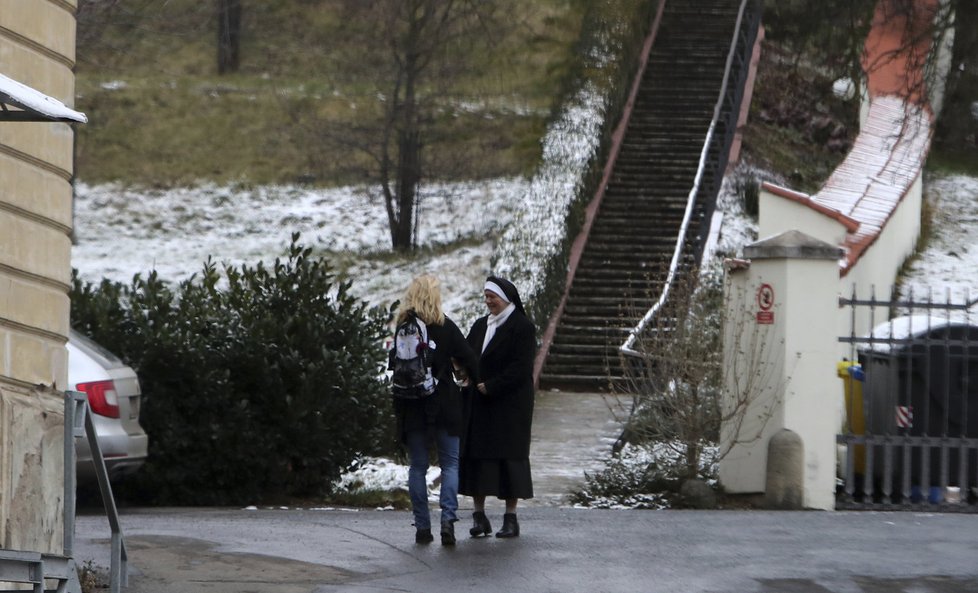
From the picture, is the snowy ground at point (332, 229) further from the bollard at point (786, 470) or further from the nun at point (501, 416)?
the nun at point (501, 416)

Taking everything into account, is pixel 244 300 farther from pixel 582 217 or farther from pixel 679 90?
pixel 679 90

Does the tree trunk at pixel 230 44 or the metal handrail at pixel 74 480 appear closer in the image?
the metal handrail at pixel 74 480

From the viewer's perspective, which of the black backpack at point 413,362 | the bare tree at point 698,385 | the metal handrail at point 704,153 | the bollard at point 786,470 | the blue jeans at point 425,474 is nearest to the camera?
the black backpack at point 413,362

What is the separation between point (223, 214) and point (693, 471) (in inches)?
721

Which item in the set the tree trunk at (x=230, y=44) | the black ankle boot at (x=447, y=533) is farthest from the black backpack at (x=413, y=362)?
the tree trunk at (x=230, y=44)

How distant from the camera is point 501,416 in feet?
31.2

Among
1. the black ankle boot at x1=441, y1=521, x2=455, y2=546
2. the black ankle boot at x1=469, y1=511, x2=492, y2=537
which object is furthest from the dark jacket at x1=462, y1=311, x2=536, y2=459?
the black ankle boot at x1=441, y1=521, x2=455, y2=546

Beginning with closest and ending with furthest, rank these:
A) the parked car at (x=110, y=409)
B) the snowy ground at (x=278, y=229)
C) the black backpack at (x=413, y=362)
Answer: the black backpack at (x=413, y=362) → the parked car at (x=110, y=409) → the snowy ground at (x=278, y=229)

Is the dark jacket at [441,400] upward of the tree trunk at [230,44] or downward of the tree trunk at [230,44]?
downward

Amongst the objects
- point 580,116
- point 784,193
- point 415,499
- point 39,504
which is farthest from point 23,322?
point 580,116

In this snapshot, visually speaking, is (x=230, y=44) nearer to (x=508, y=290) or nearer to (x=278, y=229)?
(x=278, y=229)

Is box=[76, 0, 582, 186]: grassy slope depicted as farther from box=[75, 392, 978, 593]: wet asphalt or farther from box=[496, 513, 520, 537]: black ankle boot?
box=[496, 513, 520, 537]: black ankle boot

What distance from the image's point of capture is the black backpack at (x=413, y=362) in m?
9.14

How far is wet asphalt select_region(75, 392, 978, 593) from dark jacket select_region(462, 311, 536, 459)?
59cm
